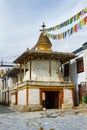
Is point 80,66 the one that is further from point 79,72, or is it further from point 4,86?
point 4,86

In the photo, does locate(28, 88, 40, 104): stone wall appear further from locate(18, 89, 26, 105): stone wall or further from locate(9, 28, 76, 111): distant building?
locate(18, 89, 26, 105): stone wall

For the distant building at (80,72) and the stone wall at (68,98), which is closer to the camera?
the stone wall at (68,98)

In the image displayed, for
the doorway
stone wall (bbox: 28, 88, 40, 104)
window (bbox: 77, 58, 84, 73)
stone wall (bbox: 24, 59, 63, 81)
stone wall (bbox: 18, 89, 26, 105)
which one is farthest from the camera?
the doorway

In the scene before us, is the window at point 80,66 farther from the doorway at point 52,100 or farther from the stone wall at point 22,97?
the stone wall at point 22,97

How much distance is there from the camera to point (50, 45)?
28531 mm

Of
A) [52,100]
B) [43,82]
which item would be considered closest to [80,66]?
[43,82]

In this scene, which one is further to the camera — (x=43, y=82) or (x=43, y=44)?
(x=43, y=44)

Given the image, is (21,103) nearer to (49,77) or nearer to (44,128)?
(49,77)

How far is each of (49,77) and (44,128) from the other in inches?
527

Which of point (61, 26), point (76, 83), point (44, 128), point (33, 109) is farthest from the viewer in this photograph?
point (76, 83)

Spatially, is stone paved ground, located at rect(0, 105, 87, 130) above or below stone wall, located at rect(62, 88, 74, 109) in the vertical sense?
below

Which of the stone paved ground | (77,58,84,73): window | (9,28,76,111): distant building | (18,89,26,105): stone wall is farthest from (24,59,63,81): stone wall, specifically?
the stone paved ground

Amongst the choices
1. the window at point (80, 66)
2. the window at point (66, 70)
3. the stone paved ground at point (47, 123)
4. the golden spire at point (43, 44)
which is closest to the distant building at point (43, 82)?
the window at point (80, 66)

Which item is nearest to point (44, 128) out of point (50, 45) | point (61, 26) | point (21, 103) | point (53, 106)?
point (61, 26)
